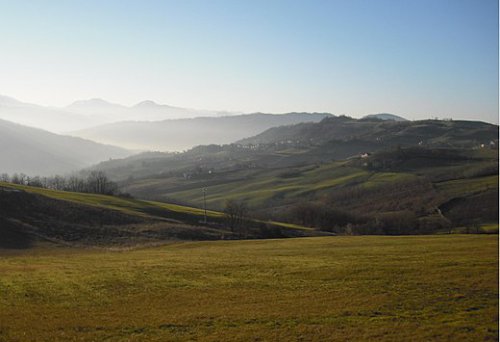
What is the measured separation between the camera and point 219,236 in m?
85.3

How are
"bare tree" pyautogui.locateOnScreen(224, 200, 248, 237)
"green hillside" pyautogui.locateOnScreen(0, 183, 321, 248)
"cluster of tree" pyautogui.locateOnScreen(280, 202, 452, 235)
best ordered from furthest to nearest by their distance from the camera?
"cluster of tree" pyautogui.locateOnScreen(280, 202, 452, 235)
"bare tree" pyautogui.locateOnScreen(224, 200, 248, 237)
"green hillside" pyautogui.locateOnScreen(0, 183, 321, 248)

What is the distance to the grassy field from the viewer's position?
2714cm

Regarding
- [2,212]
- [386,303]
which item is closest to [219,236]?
[2,212]

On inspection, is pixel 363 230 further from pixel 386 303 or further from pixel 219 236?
pixel 386 303

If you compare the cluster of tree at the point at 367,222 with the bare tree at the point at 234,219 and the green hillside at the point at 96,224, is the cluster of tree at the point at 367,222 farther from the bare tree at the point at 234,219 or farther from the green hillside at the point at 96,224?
the bare tree at the point at 234,219

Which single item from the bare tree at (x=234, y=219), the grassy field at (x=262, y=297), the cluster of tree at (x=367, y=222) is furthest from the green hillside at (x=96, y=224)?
the grassy field at (x=262, y=297)

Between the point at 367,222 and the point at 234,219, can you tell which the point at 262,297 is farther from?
the point at 367,222

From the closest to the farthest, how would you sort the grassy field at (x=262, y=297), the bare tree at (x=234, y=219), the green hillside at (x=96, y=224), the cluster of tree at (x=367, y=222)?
the grassy field at (x=262, y=297), the green hillside at (x=96, y=224), the bare tree at (x=234, y=219), the cluster of tree at (x=367, y=222)

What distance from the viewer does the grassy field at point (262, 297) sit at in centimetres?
2714

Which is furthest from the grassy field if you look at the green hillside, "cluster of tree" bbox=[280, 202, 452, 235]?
"cluster of tree" bbox=[280, 202, 452, 235]

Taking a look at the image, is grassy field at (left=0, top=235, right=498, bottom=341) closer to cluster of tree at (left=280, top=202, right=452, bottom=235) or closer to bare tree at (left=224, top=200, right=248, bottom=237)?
bare tree at (left=224, top=200, right=248, bottom=237)

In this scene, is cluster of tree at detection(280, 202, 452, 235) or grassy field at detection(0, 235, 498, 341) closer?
grassy field at detection(0, 235, 498, 341)

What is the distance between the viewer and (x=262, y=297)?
1350 inches

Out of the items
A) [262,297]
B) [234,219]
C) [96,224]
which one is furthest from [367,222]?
[262,297]
